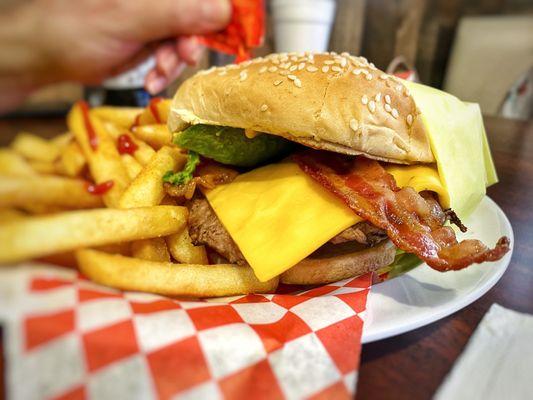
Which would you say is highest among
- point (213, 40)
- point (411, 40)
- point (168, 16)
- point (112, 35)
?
point (112, 35)

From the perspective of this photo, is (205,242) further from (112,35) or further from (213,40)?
(213,40)

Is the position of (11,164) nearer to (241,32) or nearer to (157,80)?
(157,80)

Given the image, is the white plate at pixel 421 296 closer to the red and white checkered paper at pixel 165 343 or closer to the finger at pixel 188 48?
the red and white checkered paper at pixel 165 343

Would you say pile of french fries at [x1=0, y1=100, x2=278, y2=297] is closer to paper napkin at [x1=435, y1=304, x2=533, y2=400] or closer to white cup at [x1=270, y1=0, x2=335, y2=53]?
paper napkin at [x1=435, y1=304, x2=533, y2=400]

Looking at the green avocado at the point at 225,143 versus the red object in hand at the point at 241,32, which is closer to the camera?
the green avocado at the point at 225,143

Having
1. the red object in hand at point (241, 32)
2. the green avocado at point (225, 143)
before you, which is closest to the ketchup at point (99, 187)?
the green avocado at point (225, 143)

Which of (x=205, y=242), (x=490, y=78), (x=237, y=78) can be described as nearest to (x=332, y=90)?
(x=237, y=78)
